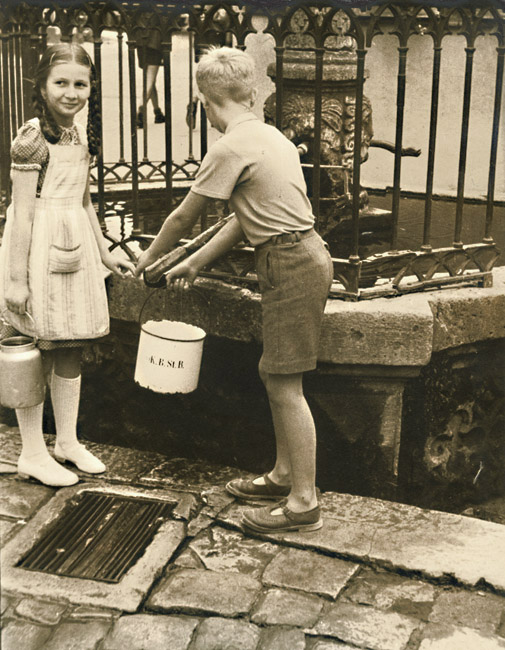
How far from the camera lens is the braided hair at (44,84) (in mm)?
4031

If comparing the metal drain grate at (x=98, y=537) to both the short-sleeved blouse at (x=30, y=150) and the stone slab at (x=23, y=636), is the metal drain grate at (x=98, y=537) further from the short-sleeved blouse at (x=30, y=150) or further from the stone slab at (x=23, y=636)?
the short-sleeved blouse at (x=30, y=150)

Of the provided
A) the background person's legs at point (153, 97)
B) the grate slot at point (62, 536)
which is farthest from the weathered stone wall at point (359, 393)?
the background person's legs at point (153, 97)

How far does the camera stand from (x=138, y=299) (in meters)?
5.04

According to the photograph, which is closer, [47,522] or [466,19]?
[47,522]

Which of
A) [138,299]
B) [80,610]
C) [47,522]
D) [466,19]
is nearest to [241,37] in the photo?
[466,19]

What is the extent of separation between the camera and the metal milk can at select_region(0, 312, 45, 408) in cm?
421

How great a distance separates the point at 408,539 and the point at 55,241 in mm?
1894

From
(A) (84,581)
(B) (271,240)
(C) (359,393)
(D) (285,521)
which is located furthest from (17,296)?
(C) (359,393)

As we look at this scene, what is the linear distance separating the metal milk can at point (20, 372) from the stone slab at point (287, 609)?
4.52ft

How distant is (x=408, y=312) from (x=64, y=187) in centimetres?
162

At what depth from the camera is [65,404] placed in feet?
14.8

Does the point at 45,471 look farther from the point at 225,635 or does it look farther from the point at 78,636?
the point at 225,635

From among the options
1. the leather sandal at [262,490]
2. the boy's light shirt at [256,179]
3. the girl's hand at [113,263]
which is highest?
the boy's light shirt at [256,179]

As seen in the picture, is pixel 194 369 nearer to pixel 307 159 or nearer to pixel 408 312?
pixel 408 312
